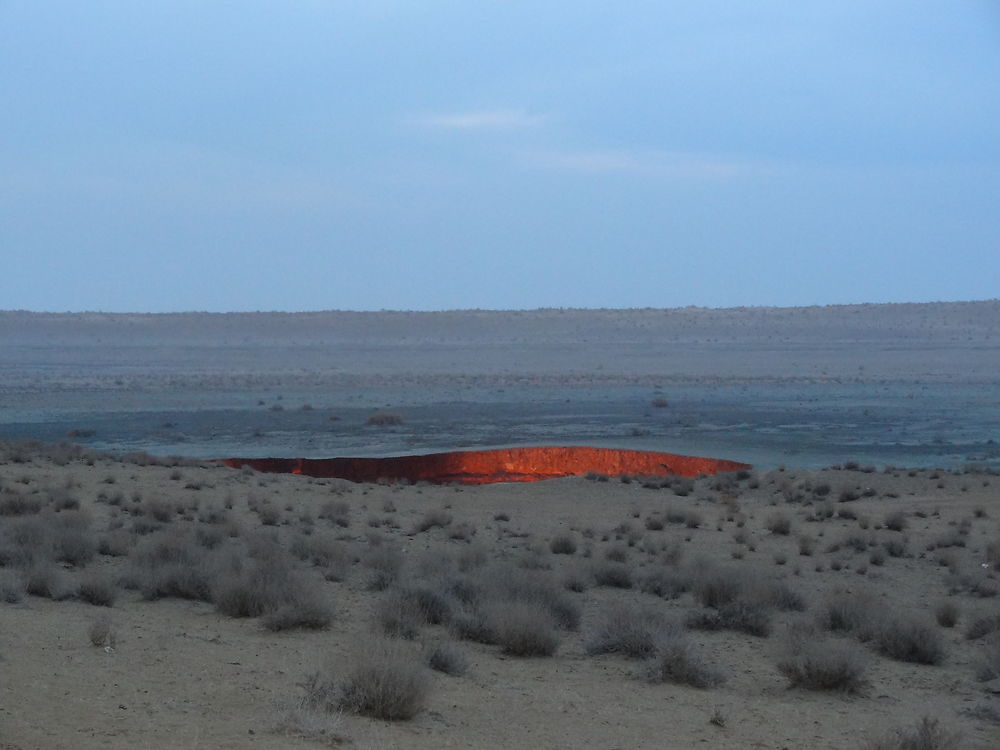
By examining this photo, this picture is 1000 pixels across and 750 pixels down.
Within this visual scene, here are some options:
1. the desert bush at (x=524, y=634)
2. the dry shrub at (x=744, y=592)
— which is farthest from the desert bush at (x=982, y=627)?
the desert bush at (x=524, y=634)

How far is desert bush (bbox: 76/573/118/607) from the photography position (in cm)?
1260

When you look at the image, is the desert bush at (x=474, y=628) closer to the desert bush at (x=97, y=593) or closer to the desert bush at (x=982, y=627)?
the desert bush at (x=97, y=593)

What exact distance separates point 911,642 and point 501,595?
4.67 meters

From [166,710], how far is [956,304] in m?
151

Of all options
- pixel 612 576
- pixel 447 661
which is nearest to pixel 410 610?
pixel 447 661

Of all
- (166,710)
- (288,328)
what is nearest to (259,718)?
(166,710)

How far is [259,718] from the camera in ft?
28.0

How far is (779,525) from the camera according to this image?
2136 centimetres

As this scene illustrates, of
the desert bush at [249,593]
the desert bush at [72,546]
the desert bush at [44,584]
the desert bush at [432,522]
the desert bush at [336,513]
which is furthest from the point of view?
the desert bush at [336,513]

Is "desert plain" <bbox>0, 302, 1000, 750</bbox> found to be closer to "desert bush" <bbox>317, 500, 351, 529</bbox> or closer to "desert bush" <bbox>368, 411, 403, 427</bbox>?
"desert bush" <bbox>317, 500, 351, 529</bbox>

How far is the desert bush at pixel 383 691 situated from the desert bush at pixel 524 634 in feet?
8.99

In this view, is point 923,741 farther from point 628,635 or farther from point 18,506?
point 18,506

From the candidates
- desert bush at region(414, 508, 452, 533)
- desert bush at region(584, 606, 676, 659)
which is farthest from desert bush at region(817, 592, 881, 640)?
desert bush at region(414, 508, 452, 533)

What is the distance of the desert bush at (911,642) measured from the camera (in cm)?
1223
